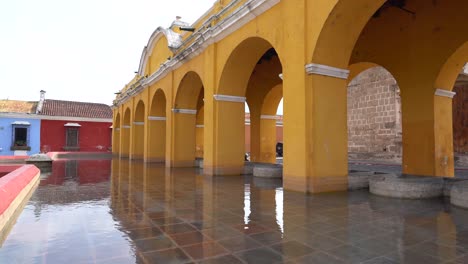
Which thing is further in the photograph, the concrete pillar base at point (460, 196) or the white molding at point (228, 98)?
the white molding at point (228, 98)

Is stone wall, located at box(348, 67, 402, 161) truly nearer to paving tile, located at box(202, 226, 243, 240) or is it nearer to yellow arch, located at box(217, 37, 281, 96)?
yellow arch, located at box(217, 37, 281, 96)

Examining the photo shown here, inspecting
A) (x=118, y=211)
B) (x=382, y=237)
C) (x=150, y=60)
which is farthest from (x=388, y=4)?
(x=150, y=60)

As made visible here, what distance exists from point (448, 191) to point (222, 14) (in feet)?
23.8

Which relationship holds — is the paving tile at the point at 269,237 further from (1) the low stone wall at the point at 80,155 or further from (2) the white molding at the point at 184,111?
(1) the low stone wall at the point at 80,155

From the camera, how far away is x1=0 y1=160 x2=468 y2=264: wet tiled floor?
2488 mm

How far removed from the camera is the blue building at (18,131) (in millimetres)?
24672

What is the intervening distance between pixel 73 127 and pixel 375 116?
2534 centimetres

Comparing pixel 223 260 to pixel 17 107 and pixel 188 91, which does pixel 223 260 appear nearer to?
pixel 188 91

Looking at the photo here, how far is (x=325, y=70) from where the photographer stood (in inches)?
225

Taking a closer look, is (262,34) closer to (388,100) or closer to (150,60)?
(388,100)

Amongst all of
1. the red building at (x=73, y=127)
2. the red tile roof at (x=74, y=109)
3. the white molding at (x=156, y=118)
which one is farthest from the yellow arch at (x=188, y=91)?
the red tile roof at (x=74, y=109)

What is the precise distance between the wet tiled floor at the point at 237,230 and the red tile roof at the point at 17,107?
26090mm

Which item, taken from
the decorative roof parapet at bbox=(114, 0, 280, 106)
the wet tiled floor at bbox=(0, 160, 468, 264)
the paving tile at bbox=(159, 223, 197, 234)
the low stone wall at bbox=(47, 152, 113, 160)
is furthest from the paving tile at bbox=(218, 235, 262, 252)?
the low stone wall at bbox=(47, 152, 113, 160)

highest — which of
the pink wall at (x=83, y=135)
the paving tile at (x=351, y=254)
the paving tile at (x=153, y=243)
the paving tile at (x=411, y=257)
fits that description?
the pink wall at (x=83, y=135)
